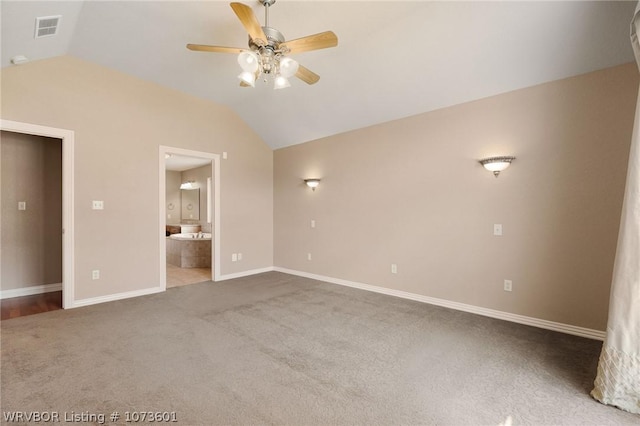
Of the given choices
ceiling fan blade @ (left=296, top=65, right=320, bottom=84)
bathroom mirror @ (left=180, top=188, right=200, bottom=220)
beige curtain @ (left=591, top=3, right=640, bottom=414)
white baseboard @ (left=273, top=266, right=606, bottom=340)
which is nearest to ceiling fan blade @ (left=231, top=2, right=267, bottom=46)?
ceiling fan blade @ (left=296, top=65, right=320, bottom=84)

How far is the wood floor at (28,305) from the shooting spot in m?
3.38

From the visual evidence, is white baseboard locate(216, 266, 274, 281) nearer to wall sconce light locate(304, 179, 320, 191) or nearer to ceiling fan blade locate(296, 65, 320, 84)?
wall sconce light locate(304, 179, 320, 191)

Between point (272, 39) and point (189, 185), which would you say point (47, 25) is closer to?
point (272, 39)

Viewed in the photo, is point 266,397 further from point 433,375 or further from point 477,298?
point 477,298

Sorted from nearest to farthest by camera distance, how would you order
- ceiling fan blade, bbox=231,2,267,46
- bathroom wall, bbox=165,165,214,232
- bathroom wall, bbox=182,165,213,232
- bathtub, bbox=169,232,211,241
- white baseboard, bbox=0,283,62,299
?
1. ceiling fan blade, bbox=231,2,267,46
2. white baseboard, bbox=0,283,62,299
3. bathtub, bbox=169,232,211,241
4. bathroom wall, bbox=182,165,213,232
5. bathroom wall, bbox=165,165,214,232

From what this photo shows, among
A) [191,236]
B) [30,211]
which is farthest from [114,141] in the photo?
[191,236]

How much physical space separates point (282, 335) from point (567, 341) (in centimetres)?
273

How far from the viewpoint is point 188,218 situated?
30.5ft

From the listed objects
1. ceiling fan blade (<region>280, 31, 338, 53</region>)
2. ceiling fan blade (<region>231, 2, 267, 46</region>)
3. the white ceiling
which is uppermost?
the white ceiling

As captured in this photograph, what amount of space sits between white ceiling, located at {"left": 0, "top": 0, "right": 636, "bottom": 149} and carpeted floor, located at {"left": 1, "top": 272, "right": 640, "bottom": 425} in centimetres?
270

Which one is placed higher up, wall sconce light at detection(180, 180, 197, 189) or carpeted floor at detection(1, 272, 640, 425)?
wall sconce light at detection(180, 180, 197, 189)

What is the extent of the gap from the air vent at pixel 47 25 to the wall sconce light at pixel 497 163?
459 cm

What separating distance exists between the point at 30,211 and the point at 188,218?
4.99 metres

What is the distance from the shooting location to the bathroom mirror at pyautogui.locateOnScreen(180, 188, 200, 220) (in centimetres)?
896
